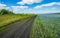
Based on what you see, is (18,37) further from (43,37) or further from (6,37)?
(43,37)

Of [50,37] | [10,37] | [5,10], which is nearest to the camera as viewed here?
[10,37]

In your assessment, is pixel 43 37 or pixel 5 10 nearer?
pixel 43 37

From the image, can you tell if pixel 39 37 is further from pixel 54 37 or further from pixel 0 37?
pixel 0 37

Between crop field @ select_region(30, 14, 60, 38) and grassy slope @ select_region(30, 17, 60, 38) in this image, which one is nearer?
grassy slope @ select_region(30, 17, 60, 38)

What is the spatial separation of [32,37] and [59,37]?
2612mm

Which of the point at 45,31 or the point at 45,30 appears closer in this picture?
the point at 45,31

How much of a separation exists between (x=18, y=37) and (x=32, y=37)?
1.07 metres

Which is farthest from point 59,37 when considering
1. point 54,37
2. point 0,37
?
point 0,37

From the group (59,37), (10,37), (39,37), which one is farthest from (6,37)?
(59,37)

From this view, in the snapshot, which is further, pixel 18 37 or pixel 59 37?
pixel 59 37

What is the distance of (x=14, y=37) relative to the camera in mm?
11562

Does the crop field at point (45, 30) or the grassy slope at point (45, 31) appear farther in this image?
the crop field at point (45, 30)

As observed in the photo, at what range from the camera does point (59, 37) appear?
13.1 metres

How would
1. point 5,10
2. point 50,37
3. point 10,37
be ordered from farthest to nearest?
point 5,10 < point 50,37 < point 10,37
